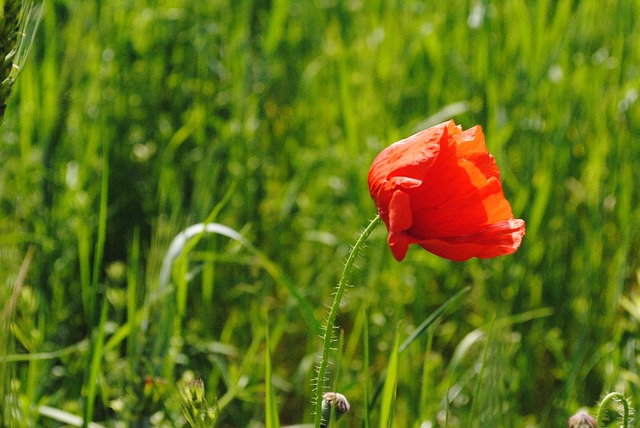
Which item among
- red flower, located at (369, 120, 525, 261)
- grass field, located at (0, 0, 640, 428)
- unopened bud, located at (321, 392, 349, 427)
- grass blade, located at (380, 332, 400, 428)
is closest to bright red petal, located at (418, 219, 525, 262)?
red flower, located at (369, 120, 525, 261)

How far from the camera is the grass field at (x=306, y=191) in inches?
83.0

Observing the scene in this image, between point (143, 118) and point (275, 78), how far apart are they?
480mm

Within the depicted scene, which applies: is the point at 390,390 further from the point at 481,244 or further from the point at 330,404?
the point at 481,244

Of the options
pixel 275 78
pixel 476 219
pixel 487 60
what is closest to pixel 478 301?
pixel 487 60

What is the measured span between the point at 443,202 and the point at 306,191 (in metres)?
1.61

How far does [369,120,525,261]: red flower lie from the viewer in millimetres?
1166

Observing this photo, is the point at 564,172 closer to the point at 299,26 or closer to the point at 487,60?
the point at 487,60

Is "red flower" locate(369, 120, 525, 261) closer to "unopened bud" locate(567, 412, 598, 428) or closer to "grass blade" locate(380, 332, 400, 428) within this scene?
"grass blade" locate(380, 332, 400, 428)

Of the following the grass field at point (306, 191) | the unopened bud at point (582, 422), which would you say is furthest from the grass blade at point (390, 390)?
the grass field at point (306, 191)

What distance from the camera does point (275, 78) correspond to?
2.98 meters

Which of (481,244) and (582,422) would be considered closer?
(481,244)

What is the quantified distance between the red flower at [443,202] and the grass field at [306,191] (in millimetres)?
709

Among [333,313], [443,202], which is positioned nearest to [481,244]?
[443,202]

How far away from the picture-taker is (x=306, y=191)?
277 centimetres
